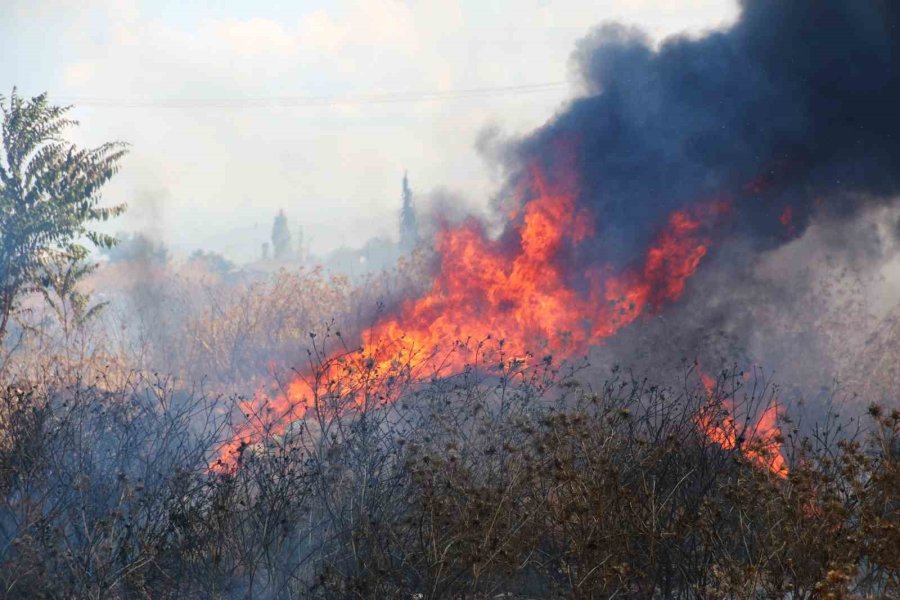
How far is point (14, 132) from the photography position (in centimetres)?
1405

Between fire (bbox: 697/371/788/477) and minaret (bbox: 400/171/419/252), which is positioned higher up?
minaret (bbox: 400/171/419/252)

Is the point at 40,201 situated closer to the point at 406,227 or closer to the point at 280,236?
the point at 406,227

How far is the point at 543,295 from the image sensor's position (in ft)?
46.0

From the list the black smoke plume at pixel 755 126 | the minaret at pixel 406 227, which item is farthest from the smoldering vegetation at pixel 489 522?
the minaret at pixel 406 227

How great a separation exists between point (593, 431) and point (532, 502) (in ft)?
3.65

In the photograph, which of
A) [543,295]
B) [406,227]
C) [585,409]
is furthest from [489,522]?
[406,227]

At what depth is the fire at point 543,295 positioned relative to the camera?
13773mm

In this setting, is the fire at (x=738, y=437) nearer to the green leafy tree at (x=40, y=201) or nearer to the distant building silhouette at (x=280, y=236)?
the green leafy tree at (x=40, y=201)

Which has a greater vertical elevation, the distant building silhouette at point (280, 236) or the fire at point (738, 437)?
the distant building silhouette at point (280, 236)

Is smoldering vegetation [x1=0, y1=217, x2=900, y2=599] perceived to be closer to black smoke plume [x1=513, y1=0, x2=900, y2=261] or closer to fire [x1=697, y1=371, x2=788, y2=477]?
fire [x1=697, y1=371, x2=788, y2=477]

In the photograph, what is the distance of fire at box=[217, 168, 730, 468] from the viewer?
13.8 meters

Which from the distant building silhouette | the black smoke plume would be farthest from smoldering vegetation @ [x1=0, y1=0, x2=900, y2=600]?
the distant building silhouette

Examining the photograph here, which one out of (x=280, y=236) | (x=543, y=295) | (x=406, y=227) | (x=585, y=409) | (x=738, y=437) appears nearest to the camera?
(x=738, y=437)

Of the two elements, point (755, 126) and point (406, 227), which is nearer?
point (755, 126)
